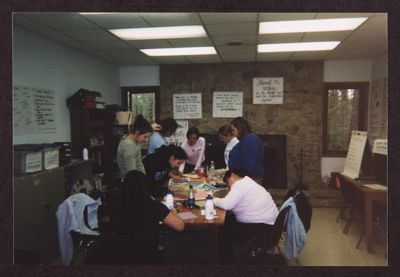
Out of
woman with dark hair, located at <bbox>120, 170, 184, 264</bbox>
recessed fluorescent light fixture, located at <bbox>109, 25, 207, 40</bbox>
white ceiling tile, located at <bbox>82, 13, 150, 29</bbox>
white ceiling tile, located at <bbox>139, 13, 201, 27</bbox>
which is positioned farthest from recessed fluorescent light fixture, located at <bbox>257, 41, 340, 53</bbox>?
woman with dark hair, located at <bbox>120, 170, 184, 264</bbox>

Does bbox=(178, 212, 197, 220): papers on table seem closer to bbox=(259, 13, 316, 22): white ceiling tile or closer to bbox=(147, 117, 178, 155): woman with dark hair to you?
bbox=(147, 117, 178, 155): woman with dark hair

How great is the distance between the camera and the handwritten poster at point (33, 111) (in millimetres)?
2834

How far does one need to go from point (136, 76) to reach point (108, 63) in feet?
1.41

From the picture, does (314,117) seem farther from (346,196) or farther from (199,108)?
(199,108)

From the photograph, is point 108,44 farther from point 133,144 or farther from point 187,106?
point 187,106

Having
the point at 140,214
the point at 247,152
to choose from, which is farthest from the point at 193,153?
the point at 140,214

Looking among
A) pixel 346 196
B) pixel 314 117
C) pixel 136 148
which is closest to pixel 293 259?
pixel 346 196

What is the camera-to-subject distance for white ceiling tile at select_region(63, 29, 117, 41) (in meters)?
3.20

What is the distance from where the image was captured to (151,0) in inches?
88.7

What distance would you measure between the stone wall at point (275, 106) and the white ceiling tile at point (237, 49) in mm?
464

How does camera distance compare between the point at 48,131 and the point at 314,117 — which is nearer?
the point at 48,131

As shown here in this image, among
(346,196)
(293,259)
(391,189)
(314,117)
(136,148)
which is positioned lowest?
(293,259)

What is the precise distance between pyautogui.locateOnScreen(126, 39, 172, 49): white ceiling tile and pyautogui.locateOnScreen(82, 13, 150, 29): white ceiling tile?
0.56m

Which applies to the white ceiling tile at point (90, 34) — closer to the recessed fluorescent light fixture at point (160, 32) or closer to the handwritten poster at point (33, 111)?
the recessed fluorescent light fixture at point (160, 32)
